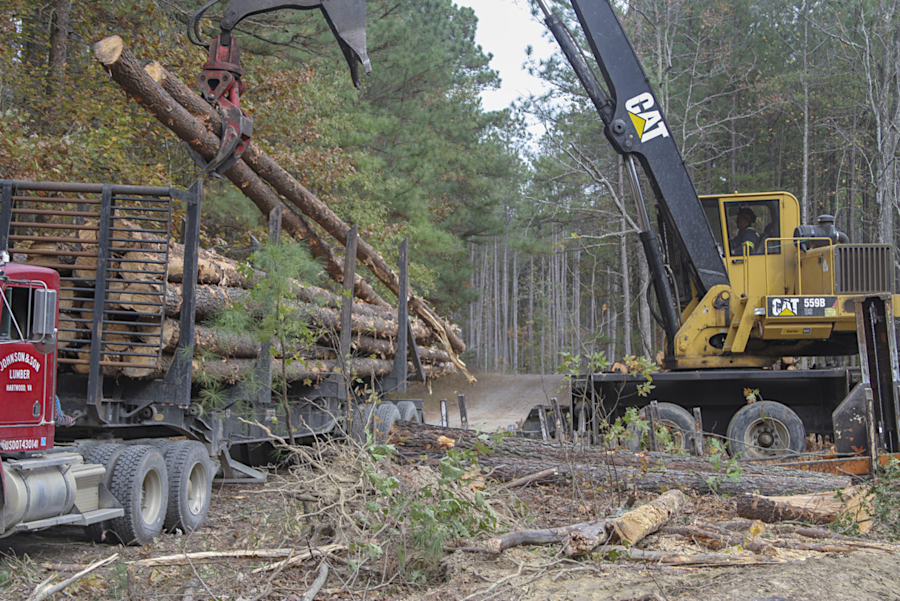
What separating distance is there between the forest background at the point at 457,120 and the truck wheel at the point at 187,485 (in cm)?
378

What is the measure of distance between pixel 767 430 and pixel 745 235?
2.95 m

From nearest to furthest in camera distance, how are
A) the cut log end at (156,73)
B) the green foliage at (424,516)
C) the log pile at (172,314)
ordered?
the green foliage at (424,516) < the log pile at (172,314) < the cut log end at (156,73)

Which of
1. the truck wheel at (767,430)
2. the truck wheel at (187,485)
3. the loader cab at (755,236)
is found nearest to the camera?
the truck wheel at (187,485)

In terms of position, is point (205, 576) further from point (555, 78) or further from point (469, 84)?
point (469, 84)

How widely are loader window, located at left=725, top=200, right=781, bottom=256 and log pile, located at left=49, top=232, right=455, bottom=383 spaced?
6.07m

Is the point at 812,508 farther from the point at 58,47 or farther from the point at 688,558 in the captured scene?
the point at 58,47

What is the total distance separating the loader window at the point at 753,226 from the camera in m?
11.3

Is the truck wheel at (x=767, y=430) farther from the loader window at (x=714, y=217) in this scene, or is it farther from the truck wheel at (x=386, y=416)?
the truck wheel at (x=386, y=416)

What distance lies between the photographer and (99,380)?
6.33 meters

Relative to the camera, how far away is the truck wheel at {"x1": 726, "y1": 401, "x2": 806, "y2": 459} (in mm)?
10391

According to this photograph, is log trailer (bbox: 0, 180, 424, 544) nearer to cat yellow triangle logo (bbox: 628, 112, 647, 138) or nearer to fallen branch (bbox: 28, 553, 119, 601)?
fallen branch (bbox: 28, 553, 119, 601)

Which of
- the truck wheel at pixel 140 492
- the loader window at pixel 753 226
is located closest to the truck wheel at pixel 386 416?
the truck wheel at pixel 140 492

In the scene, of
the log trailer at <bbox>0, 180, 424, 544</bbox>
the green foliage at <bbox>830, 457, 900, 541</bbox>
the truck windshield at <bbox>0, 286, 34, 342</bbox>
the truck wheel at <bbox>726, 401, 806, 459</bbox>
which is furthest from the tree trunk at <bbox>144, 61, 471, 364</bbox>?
the green foliage at <bbox>830, 457, 900, 541</bbox>

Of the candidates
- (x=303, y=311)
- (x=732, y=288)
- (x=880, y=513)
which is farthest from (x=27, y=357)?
(x=732, y=288)
